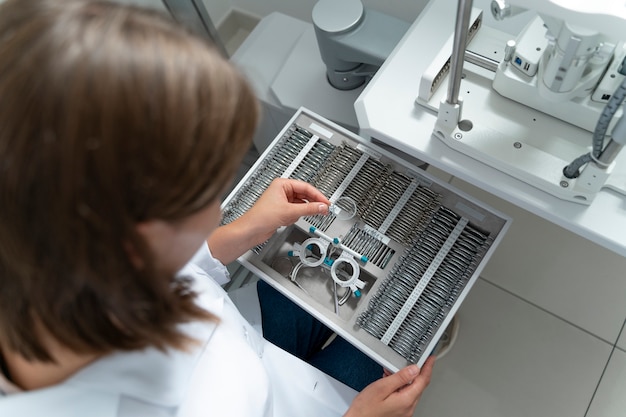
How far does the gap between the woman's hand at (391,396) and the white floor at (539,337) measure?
59 cm

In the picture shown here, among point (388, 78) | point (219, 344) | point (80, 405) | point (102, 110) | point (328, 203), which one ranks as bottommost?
point (80, 405)

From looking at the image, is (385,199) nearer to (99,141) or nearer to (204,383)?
(204,383)

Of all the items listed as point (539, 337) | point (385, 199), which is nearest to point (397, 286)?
point (385, 199)

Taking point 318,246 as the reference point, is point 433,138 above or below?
above

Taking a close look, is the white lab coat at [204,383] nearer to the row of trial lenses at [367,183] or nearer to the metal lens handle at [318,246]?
the metal lens handle at [318,246]

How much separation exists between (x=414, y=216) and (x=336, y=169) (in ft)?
0.55

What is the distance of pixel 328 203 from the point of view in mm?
840

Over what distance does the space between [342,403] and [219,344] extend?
0.94 ft

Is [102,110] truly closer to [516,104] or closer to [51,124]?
[51,124]

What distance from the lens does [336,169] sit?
879mm

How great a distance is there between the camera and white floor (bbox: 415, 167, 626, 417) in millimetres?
1255

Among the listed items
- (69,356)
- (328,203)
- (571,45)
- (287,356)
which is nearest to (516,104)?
(571,45)

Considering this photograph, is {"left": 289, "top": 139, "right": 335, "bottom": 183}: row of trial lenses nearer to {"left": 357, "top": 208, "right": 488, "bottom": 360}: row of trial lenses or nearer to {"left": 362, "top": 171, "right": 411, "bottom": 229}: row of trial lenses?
{"left": 362, "top": 171, "right": 411, "bottom": 229}: row of trial lenses

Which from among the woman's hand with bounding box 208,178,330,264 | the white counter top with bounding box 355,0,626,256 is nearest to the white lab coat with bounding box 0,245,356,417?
the woman's hand with bounding box 208,178,330,264
